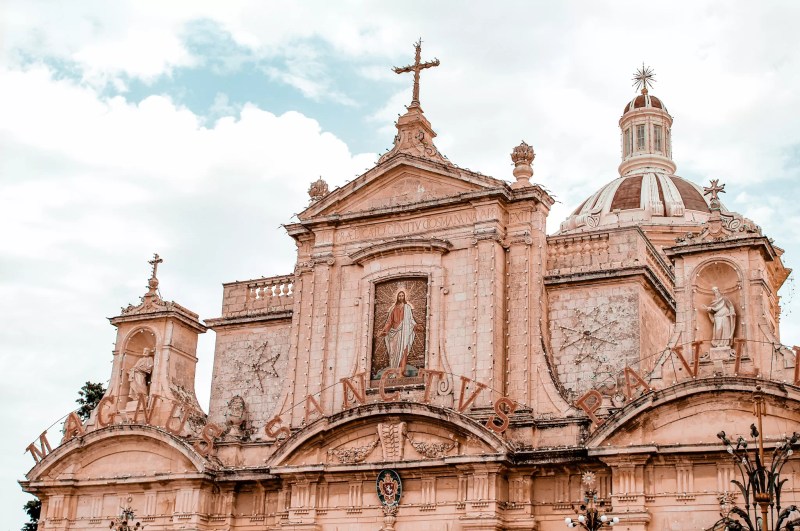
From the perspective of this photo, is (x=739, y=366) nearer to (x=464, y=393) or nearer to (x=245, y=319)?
(x=464, y=393)

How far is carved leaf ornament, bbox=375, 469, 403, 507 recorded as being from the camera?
2219 cm

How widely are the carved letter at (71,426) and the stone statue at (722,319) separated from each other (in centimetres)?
1389

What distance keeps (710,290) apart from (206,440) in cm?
1077

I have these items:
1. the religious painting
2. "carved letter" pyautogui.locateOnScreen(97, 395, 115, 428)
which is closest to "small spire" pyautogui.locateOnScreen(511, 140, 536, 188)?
the religious painting

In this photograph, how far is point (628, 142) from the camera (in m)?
38.2

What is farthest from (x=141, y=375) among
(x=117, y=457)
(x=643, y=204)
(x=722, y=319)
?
(x=643, y=204)

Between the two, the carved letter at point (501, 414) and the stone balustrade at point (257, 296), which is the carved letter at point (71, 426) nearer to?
the stone balustrade at point (257, 296)

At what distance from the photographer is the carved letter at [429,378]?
22.6 m

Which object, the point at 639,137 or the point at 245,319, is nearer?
the point at 245,319

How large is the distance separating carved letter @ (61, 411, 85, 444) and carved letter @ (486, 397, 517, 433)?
9.71m

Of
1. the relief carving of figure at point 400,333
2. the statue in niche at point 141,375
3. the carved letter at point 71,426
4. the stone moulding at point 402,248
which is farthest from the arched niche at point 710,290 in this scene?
the carved letter at point 71,426

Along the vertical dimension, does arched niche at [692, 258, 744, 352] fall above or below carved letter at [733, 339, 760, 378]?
above

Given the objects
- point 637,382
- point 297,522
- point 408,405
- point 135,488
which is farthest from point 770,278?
point 135,488

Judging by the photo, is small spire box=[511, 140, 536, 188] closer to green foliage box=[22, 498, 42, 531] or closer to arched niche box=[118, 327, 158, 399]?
arched niche box=[118, 327, 158, 399]
